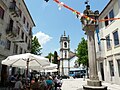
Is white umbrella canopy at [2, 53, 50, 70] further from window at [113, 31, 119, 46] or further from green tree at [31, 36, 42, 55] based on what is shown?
green tree at [31, 36, 42, 55]

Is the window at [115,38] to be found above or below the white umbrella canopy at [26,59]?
above

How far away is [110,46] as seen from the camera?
19.6 m

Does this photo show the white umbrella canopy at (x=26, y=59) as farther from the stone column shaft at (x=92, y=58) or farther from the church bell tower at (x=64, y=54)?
the church bell tower at (x=64, y=54)

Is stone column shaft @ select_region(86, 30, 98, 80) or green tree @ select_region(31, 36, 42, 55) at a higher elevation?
green tree @ select_region(31, 36, 42, 55)

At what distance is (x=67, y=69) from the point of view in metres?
62.5

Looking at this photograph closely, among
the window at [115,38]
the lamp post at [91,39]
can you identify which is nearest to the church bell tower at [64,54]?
the window at [115,38]

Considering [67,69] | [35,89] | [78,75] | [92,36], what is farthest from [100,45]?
[67,69]

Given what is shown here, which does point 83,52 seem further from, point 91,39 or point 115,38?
point 91,39

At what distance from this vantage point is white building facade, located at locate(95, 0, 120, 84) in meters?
17.4

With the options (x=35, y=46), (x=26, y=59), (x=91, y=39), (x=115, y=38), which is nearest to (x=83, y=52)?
(x=35, y=46)

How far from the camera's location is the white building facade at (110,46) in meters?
17.4

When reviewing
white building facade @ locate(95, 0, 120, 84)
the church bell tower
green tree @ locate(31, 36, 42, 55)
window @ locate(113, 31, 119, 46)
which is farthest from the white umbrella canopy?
the church bell tower

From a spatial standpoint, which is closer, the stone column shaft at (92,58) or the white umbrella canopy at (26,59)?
the white umbrella canopy at (26,59)

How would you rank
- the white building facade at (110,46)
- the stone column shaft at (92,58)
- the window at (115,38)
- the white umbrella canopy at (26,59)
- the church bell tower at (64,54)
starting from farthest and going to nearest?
the church bell tower at (64,54)
the window at (115,38)
the white building facade at (110,46)
the stone column shaft at (92,58)
the white umbrella canopy at (26,59)
